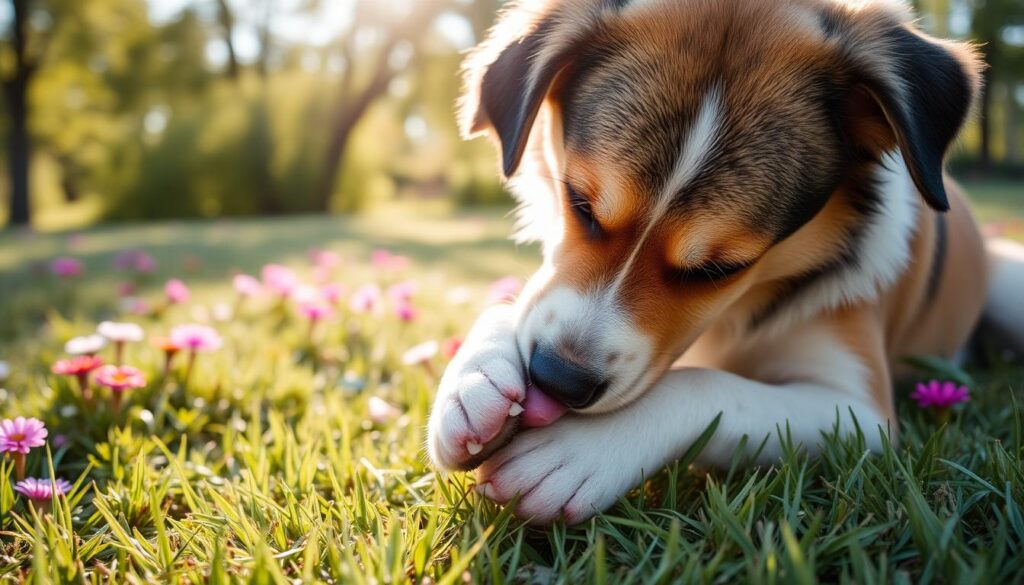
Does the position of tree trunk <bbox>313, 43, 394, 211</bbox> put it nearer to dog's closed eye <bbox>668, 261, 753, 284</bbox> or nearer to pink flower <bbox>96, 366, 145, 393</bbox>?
pink flower <bbox>96, 366, 145, 393</bbox>

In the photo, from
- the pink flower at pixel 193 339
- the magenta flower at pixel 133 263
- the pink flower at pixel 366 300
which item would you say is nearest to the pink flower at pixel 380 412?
the pink flower at pixel 193 339

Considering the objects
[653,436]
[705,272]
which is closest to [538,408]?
[653,436]

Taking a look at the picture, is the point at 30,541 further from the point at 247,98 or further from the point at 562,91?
the point at 247,98

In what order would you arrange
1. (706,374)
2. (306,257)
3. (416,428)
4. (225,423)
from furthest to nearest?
(306,257), (225,423), (416,428), (706,374)

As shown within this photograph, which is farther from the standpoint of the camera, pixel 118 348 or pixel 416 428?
pixel 118 348

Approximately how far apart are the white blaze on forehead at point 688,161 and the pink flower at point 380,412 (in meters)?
0.99

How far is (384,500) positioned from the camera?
197 centimetres

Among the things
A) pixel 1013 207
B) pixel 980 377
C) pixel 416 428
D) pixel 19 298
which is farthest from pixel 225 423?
pixel 1013 207

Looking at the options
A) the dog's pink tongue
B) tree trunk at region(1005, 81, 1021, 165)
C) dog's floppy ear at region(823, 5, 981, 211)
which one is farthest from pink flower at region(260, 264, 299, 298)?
tree trunk at region(1005, 81, 1021, 165)

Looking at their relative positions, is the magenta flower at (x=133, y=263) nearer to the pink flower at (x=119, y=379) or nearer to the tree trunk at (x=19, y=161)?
the pink flower at (x=119, y=379)

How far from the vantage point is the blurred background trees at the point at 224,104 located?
21.3m

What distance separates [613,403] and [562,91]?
1.08m

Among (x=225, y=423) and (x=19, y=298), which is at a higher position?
(x=225, y=423)

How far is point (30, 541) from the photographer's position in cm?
171
